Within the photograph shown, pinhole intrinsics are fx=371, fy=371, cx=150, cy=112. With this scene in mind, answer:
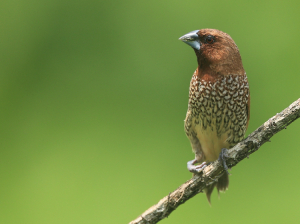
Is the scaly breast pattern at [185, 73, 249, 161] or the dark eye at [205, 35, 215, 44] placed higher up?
the dark eye at [205, 35, 215, 44]

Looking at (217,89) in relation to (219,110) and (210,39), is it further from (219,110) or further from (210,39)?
(210,39)

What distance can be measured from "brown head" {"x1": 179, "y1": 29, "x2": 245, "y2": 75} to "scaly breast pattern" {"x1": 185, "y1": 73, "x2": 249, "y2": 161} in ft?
0.26

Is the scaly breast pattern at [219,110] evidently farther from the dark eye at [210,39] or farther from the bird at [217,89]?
the dark eye at [210,39]

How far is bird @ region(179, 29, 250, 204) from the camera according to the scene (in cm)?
328

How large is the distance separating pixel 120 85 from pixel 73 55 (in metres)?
0.89

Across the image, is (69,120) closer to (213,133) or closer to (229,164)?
(213,133)

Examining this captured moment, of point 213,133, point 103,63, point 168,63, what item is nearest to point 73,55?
point 103,63

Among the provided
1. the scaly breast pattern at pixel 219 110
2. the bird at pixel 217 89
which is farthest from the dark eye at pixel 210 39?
the scaly breast pattern at pixel 219 110

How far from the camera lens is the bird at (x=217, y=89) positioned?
10.8 ft

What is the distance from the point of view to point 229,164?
2.94 metres

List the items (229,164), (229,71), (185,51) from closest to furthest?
(229,164), (229,71), (185,51)

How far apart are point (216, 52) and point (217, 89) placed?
325 mm

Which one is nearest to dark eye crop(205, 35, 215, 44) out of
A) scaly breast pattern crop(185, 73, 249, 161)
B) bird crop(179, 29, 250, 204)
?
bird crop(179, 29, 250, 204)

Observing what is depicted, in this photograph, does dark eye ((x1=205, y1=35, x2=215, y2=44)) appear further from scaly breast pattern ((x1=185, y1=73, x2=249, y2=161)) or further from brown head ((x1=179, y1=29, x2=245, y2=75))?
scaly breast pattern ((x1=185, y1=73, x2=249, y2=161))
